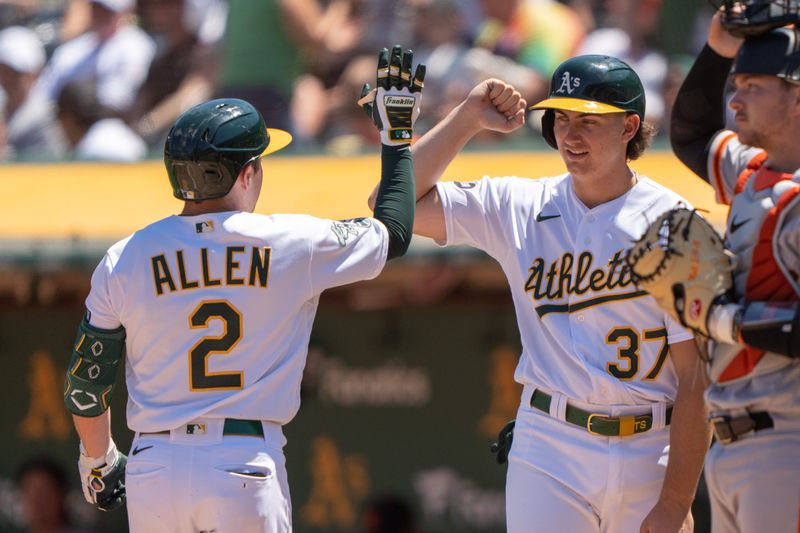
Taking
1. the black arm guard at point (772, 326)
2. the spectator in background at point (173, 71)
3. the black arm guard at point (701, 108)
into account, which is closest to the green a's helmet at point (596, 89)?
the black arm guard at point (701, 108)

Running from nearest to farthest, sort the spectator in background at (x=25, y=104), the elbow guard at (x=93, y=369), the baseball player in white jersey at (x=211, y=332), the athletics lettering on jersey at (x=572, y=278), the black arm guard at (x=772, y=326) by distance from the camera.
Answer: the black arm guard at (x=772, y=326) → the baseball player in white jersey at (x=211, y=332) → the elbow guard at (x=93, y=369) → the athletics lettering on jersey at (x=572, y=278) → the spectator in background at (x=25, y=104)

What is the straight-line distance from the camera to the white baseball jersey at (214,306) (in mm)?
3398

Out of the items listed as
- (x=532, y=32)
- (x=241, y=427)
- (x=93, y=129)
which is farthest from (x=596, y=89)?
(x=93, y=129)

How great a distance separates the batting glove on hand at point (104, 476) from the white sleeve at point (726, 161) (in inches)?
66.7

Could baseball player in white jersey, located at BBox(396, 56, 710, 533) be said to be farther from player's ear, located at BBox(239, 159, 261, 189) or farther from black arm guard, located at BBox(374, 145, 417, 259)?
player's ear, located at BBox(239, 159, 261, 189)

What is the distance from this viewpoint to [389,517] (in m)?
6.97

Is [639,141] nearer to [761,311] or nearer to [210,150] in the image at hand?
[761,311]

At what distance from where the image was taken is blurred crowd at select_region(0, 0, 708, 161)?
6.82 meters

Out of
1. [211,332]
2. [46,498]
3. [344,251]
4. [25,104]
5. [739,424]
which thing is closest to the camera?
[739,424]

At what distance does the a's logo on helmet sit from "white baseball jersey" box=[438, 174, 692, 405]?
307mm

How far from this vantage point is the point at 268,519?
3.41 m

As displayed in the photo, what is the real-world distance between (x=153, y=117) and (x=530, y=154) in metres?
2.30

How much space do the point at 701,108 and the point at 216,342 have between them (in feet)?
4.59

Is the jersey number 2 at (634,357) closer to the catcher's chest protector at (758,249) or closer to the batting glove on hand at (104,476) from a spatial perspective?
the catcher's chest protector at (758,249)
